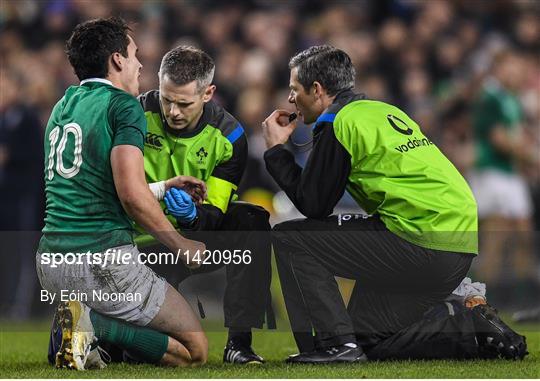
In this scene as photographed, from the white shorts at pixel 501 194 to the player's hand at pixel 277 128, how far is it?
5830 millimetres

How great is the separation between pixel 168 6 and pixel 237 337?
878 cm

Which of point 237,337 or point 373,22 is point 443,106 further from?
point 237,337

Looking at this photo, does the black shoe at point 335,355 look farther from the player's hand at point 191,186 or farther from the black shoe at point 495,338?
the player's hand at point 191,186

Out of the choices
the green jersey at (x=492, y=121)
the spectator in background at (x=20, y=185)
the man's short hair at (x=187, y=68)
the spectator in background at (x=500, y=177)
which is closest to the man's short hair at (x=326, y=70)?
the man's short hair at (x=187, y=68)

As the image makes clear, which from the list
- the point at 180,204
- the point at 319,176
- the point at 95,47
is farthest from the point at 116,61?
the point at 319,176

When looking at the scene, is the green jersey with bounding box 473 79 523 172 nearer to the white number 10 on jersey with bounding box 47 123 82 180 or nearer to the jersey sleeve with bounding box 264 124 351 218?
the jersey sleeve with bounding box 264 124 351 218

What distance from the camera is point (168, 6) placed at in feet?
47.0

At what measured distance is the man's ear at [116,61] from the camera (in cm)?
580

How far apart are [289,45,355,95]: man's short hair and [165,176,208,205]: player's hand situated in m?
0.74

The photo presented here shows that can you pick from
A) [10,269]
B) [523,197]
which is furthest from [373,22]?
[10,269]

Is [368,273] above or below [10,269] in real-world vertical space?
above

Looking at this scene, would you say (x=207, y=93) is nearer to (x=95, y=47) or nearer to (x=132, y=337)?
(x=95, y=47)

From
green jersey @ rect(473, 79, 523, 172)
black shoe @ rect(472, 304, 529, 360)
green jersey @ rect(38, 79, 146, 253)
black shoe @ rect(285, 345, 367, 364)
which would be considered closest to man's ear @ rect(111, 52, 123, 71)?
green jersey @ rect(38, 79, 146, 253)

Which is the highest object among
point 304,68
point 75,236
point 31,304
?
point 304,68
